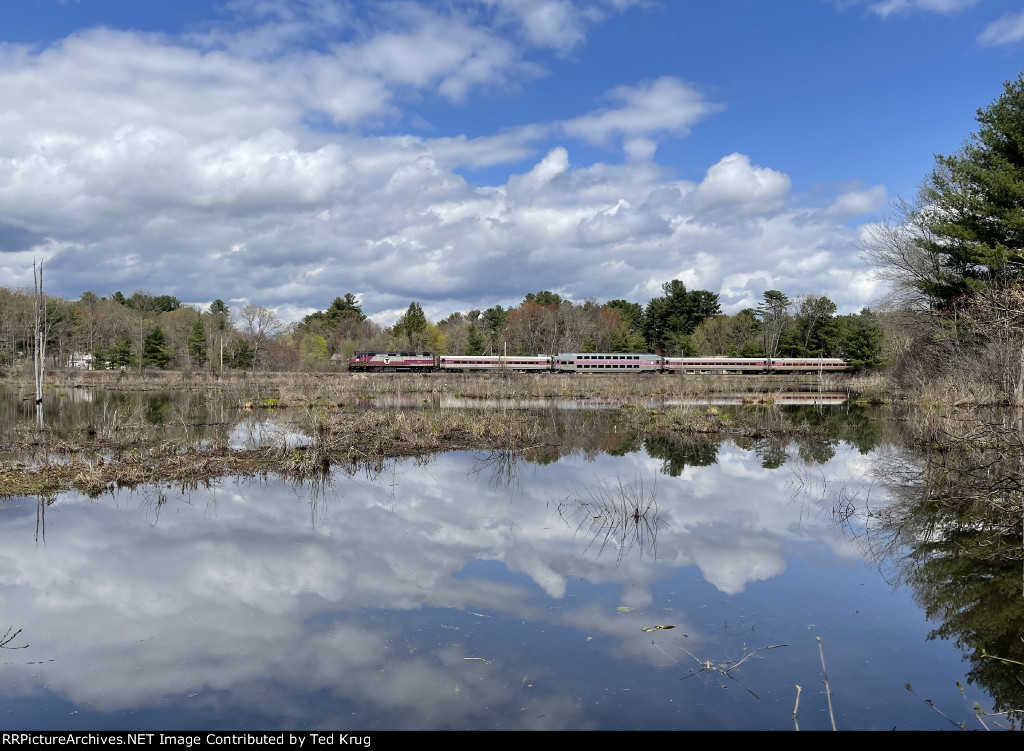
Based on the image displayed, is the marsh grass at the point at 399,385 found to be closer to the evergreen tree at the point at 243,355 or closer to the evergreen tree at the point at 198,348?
the evergreen tree at the point at 198,348

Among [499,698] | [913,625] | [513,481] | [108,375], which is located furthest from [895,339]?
[108,375]

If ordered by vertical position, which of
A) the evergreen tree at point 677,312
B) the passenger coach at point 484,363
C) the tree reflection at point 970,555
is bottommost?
the tree reflection at point 970,555

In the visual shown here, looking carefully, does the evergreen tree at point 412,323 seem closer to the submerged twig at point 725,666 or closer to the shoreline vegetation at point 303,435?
the shoreline vegetation at point 303,435

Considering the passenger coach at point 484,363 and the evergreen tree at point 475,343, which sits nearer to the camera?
the passenger coach at point 484,363

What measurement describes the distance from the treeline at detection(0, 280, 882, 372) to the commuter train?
4.21 m

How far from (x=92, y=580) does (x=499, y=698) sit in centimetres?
551

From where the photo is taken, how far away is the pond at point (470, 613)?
4.94 meters

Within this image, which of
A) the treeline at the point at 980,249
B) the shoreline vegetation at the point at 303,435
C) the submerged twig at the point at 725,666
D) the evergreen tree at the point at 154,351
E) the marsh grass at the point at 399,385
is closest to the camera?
the submerged twig at the point at 725,666

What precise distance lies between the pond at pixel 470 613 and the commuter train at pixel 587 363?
4912 centimetres

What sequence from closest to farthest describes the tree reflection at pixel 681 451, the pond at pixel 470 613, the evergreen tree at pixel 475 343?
the pond at pixel 470 613
the tree reflection at pixel 681 451
the evergreen tree at pixel 475 343

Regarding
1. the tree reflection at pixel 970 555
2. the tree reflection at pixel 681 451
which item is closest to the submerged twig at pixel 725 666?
the tree reflection at pixel 970 555

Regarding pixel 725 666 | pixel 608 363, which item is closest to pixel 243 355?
pixel 608 363

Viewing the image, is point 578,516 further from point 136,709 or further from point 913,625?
point 136,709

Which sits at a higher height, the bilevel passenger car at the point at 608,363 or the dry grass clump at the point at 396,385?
the bilevel passenger car at the point at 608,363
